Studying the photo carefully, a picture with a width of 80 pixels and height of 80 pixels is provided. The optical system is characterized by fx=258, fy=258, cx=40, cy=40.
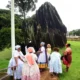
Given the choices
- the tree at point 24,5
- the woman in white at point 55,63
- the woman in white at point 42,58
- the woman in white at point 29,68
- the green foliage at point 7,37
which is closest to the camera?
the woman in white at point 29,68

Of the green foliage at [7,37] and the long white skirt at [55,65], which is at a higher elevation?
the green foliage at [7,37]

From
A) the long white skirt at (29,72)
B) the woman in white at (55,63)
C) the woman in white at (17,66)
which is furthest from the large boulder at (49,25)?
the long white skirt at (29,72)

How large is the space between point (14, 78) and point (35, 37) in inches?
497

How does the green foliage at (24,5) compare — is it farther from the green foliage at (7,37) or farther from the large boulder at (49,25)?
the green foliage at (7,37)

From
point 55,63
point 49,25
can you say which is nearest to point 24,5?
point 49,25

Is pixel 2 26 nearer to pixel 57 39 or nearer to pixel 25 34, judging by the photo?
pixel 25 34

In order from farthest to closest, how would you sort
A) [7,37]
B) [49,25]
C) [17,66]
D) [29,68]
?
[49,25], [7,37], [17,66], [29,68]

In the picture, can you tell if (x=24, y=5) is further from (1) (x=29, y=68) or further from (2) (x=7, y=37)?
(1) (x=29, y=68)

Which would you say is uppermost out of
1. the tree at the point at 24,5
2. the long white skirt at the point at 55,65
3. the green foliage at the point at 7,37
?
the tree at the point at 24,5

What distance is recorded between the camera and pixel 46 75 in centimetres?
1105

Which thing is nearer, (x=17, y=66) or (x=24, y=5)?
(x=17, y=66)

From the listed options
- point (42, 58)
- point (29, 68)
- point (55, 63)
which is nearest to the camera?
point (29, 68)

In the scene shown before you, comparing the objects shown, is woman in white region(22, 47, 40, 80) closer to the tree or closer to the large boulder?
the large boulder

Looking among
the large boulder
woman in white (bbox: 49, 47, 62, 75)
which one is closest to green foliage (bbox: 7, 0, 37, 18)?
the large boulder
